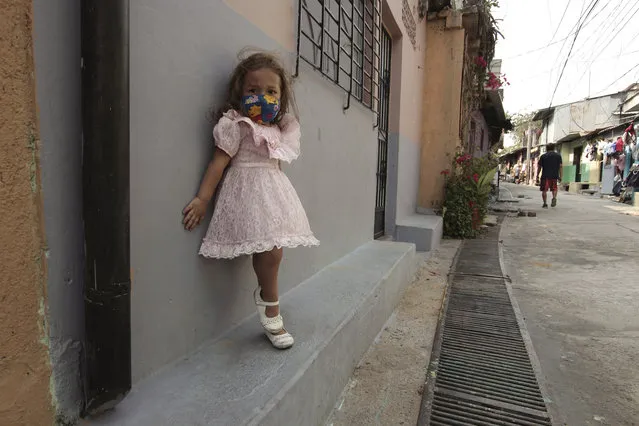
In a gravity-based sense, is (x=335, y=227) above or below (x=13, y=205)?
below

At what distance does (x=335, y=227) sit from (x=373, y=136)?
142cm

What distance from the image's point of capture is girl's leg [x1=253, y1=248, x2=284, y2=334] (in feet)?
5.63

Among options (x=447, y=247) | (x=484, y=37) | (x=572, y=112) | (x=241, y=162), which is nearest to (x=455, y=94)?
(x=484, y=37)

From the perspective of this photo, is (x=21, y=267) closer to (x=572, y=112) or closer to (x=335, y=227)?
(x=335, y=227)

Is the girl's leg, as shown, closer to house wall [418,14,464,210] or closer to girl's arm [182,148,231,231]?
girl's arm [182,148,231,231]

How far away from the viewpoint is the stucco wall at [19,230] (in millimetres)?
898

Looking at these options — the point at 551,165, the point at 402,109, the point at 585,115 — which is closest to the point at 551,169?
the point at 551,165

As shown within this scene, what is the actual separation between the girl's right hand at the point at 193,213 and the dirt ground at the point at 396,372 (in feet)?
3.48

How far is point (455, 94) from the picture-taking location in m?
6.95

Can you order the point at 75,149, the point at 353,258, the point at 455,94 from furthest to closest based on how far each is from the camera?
the point at 455,94
the point at 353,258
the point at 75,149

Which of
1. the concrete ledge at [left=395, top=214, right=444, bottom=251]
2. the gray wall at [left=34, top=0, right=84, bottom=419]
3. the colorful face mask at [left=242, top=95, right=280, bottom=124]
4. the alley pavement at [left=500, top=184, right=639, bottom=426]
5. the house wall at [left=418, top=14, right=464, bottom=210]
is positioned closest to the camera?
the gray wall at [left=34, top=0, right=84, bottom=419]

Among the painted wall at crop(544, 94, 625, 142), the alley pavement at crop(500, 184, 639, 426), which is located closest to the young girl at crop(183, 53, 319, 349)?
the alley pavement at crop(500, 184, 639, 426)

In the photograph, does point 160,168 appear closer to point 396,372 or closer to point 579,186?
point 396,372

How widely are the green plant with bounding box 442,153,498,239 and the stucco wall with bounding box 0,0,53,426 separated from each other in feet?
20.8
